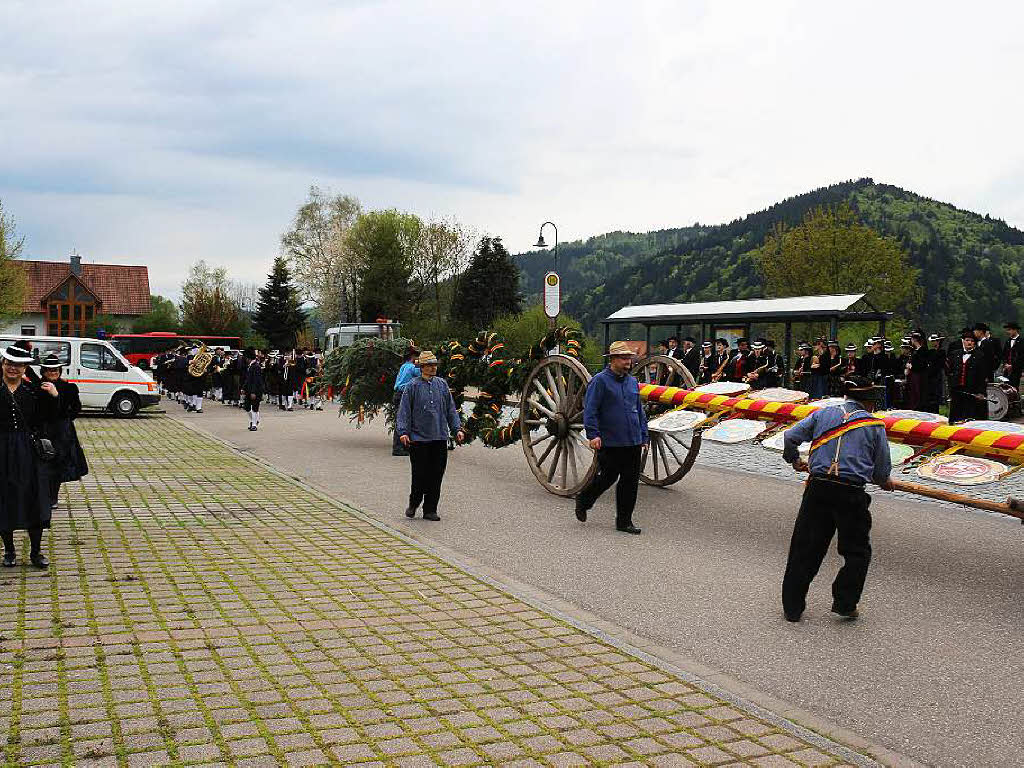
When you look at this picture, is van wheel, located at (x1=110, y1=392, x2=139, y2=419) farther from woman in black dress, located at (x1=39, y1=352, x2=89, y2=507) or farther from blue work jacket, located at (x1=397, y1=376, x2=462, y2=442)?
blue work jacket, located at (x1=397, y1=376, x2=462, y2=442)

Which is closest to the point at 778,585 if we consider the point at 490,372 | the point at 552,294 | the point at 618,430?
the point at 618,430

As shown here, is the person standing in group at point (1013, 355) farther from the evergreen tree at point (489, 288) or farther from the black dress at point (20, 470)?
the evergreen tree at point (489, 288)

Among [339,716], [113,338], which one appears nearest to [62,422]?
[339,716]

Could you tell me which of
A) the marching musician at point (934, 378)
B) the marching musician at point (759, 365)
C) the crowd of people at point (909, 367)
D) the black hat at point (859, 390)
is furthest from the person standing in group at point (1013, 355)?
the black hat at point (859, 390)

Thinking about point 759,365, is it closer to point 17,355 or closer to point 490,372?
point 490,372

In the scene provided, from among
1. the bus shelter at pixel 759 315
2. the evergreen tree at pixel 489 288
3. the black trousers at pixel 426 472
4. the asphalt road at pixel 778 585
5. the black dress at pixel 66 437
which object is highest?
the evergreen tree at pixel 489 288

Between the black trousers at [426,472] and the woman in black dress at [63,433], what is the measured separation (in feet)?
10.1

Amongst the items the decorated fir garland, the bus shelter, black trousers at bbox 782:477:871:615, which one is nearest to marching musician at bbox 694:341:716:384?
the bus shelter

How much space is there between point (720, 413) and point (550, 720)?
515cm

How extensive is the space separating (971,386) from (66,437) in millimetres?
14259

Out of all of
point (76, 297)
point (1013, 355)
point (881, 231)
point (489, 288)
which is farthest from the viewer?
point (881, 231)

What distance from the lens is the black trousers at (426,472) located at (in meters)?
9.16

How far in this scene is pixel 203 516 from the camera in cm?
887

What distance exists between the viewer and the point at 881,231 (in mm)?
93000
